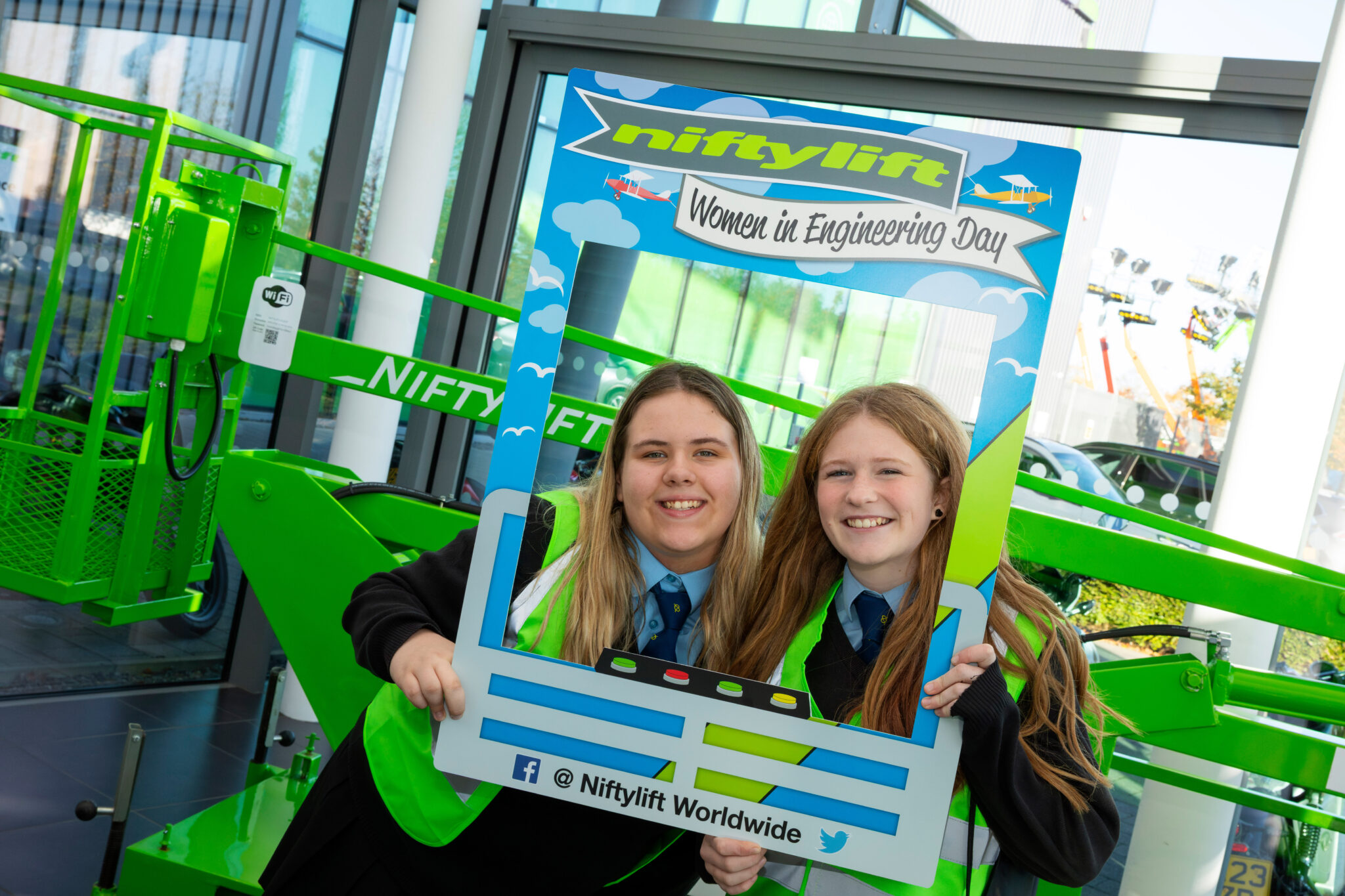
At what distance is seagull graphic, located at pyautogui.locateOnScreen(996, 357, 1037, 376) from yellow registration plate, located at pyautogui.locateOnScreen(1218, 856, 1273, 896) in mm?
3320

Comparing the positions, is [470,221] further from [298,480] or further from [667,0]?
[298,480]

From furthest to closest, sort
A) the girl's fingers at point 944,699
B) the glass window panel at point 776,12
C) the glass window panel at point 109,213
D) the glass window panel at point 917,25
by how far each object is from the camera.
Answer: the glass window panel at point 776,12, the glass window panel at point 917,25, the glass window panel at point 109,213, the girl's fingers at point 944,699

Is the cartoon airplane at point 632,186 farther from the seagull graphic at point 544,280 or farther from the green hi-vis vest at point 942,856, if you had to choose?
the green hi-vis vest at point 942,856

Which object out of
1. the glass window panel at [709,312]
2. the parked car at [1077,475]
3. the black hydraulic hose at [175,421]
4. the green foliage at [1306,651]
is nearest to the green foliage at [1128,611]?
the parked car at [1077,475]

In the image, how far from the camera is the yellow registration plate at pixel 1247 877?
372 cm

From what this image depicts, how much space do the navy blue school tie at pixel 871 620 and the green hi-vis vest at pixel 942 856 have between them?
6 cm

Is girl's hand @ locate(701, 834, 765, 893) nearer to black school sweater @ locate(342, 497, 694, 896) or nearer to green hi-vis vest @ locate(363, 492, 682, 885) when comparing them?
black school sweater @ locate(342, 497, 694, 896)

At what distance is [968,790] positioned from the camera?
4.58ft

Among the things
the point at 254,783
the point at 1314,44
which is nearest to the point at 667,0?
the point at 1314,44

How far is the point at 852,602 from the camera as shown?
57.8 inches

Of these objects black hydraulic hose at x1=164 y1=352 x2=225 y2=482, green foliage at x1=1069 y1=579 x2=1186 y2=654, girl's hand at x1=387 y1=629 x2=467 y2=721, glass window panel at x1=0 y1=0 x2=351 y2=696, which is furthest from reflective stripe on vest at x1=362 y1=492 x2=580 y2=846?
glass window panel at x1=0 y1=0 x2=351 y2=696

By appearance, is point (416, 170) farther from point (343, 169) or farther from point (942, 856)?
point (942, 856)

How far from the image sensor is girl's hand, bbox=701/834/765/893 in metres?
1.36

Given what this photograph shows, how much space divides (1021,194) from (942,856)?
0.90m
